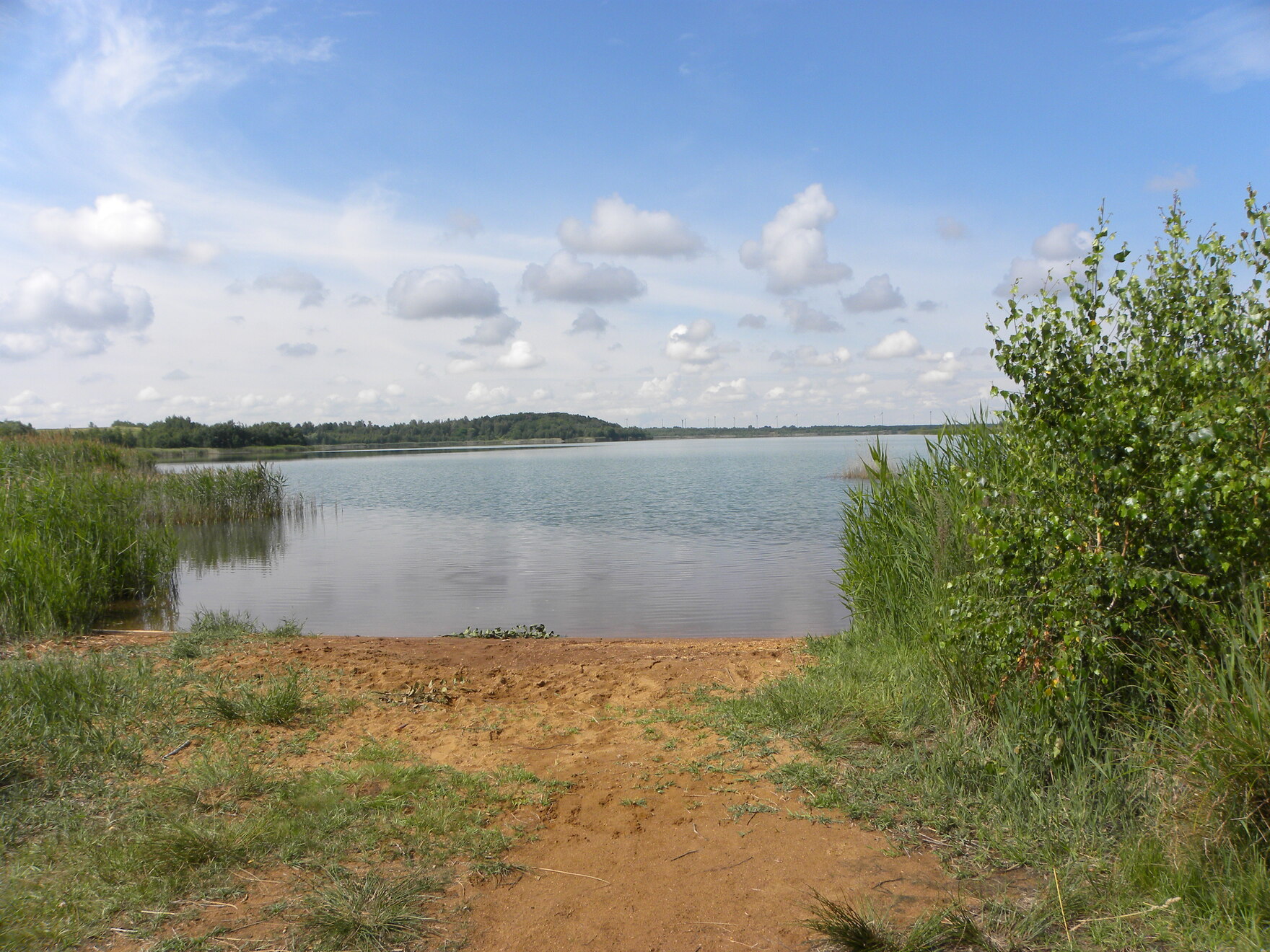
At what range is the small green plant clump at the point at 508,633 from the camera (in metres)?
10.8

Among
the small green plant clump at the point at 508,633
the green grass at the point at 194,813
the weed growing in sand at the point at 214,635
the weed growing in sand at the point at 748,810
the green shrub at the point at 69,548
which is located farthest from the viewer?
the small green plant clump at the point at 508,633

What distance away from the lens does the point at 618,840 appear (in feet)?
13.3

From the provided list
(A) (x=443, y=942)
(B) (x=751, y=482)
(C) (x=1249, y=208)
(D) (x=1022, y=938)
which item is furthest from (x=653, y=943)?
(B) (x=751, y=482)

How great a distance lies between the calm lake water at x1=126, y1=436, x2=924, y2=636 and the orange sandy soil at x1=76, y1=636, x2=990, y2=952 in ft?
16.0

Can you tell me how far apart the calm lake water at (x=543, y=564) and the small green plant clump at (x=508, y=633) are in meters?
0.90

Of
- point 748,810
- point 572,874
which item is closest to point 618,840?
point 572,874

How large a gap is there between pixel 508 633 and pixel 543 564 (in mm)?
7245

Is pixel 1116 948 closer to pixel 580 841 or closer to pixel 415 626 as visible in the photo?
pixel 580 841

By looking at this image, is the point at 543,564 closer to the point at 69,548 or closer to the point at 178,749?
the point at 69,548

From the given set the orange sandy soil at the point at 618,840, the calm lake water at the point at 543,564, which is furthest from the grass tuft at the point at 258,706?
the calm lake water at the point at 543,564

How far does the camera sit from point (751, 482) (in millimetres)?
40531

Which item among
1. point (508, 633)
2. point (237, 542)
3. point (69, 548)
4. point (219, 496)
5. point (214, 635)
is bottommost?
point (508, 633)

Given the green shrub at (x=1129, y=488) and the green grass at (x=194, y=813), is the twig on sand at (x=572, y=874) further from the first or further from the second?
the green shrub at (x=1129, y=488)

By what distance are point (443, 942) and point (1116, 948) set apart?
103 inches
